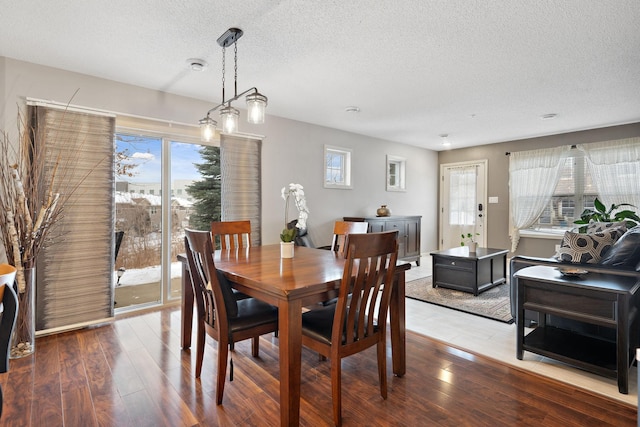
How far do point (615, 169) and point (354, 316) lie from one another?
5.81 meters

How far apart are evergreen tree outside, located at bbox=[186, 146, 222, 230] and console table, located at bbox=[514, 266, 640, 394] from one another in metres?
3.32

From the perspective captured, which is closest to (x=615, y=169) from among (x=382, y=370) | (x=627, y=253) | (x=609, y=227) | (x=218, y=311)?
(x=609, y=227)

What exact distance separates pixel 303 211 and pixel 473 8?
1783 mm

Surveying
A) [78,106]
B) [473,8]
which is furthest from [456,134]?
[78,106]

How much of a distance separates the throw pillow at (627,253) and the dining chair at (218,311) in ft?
8.56

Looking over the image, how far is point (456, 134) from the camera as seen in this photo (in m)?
5.77

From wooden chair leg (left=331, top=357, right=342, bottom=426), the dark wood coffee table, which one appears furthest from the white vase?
the dark wood coffee table

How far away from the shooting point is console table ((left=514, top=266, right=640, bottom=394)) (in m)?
2.01

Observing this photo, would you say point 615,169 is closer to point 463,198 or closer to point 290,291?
point 463,198

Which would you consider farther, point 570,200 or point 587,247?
point 570,200

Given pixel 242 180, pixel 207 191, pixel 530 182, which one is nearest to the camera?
pixel 207 191

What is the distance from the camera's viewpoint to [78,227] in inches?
120

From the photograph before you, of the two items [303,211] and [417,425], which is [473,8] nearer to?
[303,211]

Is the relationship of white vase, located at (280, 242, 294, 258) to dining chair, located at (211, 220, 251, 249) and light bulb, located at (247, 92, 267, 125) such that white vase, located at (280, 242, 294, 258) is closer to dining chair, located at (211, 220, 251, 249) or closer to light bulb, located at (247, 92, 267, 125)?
dining chair, located at (211, 220, 251, 249)
